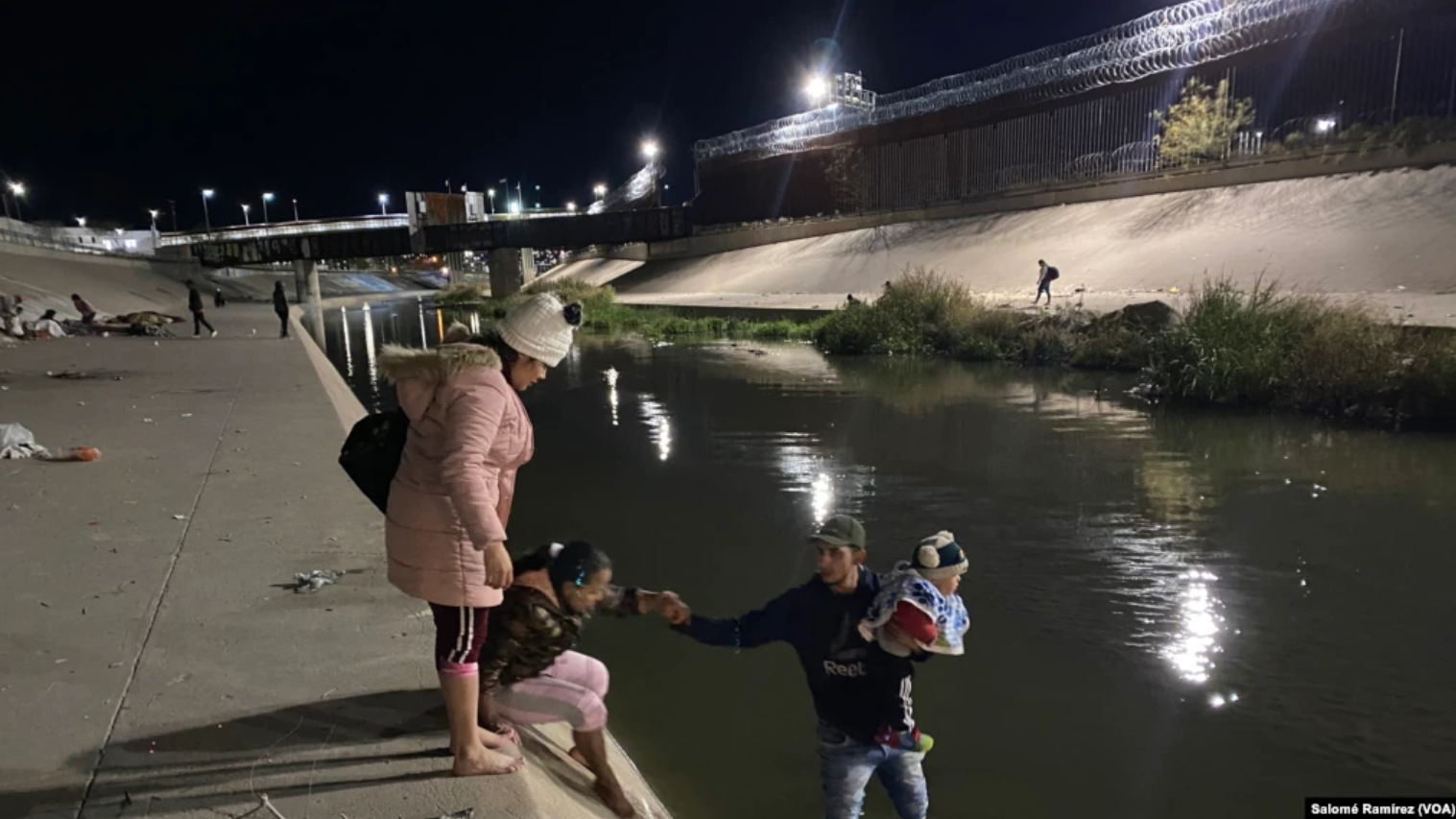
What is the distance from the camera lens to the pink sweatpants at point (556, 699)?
3104 millimetres

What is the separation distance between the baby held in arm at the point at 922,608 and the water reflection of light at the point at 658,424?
816 cm

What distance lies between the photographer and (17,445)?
23.8 ft

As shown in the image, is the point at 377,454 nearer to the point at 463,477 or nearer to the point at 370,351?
the point at 463,477

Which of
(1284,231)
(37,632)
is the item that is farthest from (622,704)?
(1284,231)

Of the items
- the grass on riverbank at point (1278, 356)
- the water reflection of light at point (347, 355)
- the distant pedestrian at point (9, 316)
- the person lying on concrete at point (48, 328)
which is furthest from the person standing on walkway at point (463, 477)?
the person lying on concrete at point (48, 328)

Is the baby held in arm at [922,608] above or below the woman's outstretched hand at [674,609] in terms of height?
above

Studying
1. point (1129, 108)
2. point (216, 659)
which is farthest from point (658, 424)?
point (1129, 108)

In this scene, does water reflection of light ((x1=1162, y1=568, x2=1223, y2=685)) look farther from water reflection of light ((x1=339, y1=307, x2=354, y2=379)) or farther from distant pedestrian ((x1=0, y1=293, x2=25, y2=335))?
distant pedestrian ((x1=0, y1=293, x2=25, y2=335))

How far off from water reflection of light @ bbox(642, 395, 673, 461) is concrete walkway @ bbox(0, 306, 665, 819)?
4.80 m

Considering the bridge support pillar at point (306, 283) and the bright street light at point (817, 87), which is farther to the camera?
the bright street light at point (817, 87)

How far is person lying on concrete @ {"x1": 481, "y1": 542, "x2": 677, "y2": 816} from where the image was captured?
2.96 meters

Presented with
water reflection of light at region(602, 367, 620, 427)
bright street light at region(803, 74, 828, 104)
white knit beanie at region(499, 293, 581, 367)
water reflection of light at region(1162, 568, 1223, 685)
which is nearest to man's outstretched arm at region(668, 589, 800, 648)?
white knit beanie at region(499, 293, 581, 367)

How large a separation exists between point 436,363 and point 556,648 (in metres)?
1.12

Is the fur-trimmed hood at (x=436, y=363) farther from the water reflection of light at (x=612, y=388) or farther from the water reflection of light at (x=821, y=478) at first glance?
the water reflection of light at (x=612, y=388)
